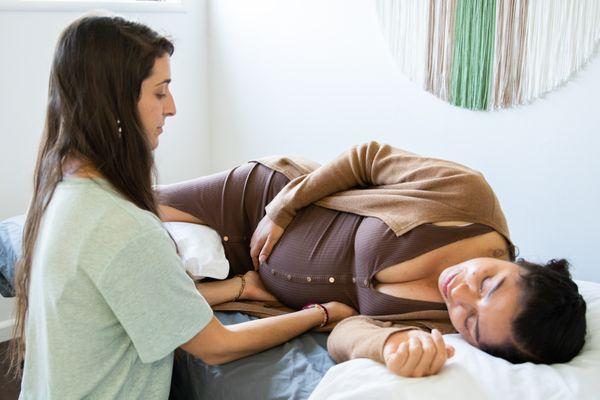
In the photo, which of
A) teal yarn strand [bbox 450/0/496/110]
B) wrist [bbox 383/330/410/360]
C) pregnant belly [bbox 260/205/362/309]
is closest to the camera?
wrist [bbox 383/330/410/360]

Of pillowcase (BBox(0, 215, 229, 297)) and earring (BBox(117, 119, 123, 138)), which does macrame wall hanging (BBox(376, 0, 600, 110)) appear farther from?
earring (BBox(117, 119, 123, 138))

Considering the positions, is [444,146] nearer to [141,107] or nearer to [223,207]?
[223,207]

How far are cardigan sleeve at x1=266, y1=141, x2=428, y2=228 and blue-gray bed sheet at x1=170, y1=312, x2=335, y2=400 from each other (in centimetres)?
37

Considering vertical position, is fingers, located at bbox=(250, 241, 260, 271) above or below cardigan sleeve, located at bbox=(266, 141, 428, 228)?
below

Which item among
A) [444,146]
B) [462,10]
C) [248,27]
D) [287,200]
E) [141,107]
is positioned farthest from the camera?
[248,27]

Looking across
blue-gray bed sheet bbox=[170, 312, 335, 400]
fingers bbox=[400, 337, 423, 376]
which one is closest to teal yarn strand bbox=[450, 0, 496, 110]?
blue-gray bed sheet bbox=[170, 312, 335, 400]

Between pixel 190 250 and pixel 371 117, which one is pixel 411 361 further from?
pixel 371 117

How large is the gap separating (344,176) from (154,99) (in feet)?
2.03

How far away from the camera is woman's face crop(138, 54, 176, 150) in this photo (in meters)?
1.12

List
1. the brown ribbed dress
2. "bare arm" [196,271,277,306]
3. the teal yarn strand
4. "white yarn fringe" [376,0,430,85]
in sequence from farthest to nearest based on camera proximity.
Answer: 1. "white yarn fringe" [376,0,430,85]
2. the teal yarn strand
3. "bare arm" [196,271,277,306]
4. the brown ribbed dress

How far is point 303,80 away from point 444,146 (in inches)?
29.7

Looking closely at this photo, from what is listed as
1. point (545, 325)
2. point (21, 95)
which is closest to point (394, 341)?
point (545, 325)

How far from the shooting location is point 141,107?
1117mm

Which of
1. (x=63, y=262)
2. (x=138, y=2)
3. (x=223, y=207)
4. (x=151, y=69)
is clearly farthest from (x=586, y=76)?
(x=138, y=2)
